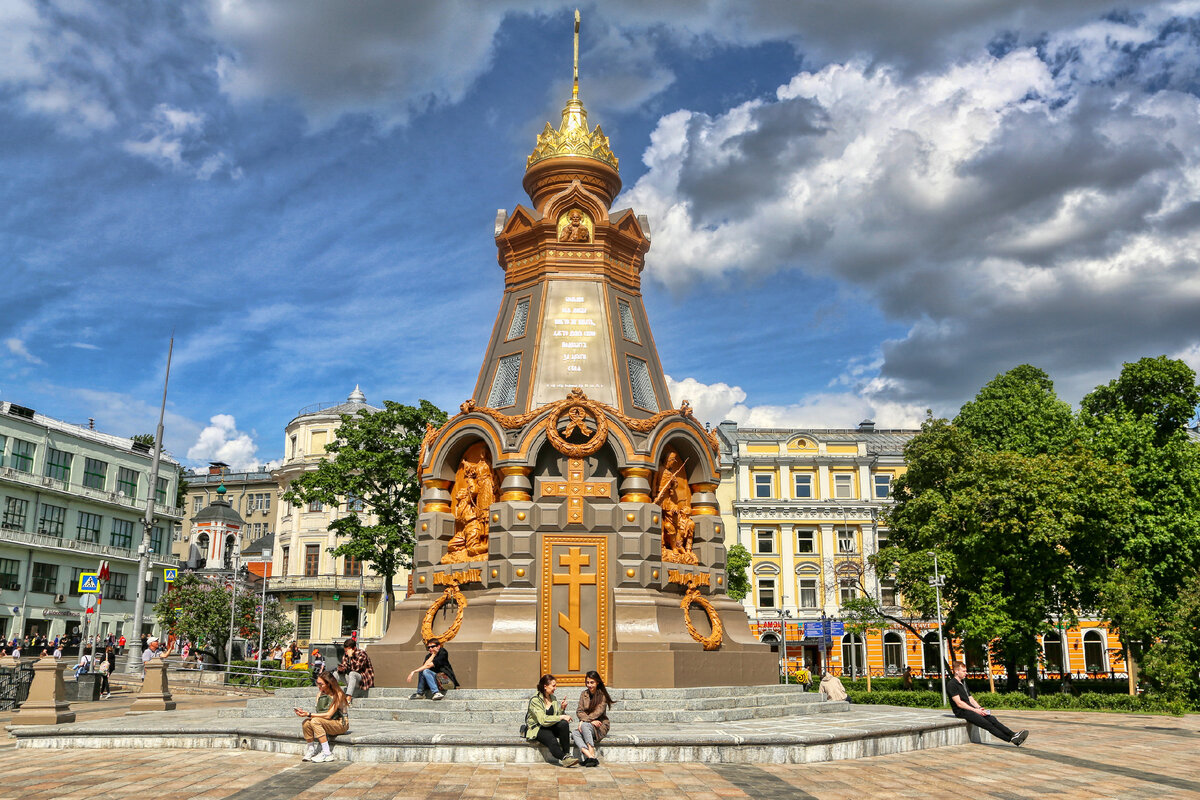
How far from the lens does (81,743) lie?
1616 centimetres

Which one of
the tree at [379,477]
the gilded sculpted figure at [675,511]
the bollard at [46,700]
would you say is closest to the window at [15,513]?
the tree at [379,477]

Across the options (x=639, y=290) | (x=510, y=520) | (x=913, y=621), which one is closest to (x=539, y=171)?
(x=639, y=290)

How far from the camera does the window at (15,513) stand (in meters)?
52.4

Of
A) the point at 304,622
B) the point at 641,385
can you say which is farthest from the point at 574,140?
the point at 304,622

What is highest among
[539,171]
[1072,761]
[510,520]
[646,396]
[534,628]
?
[539,171]

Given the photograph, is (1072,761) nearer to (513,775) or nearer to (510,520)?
(513,775)

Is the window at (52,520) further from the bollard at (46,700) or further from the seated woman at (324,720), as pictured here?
the seated woman at (324,720)

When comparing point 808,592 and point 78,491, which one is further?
point 808,592

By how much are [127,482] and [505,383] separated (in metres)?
48.6

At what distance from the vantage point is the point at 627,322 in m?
24.6

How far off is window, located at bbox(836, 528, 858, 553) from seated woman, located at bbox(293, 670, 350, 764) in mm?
50576

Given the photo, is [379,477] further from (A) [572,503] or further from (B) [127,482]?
(B) [127,482]

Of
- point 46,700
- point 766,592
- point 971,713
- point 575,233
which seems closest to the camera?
point 971,713

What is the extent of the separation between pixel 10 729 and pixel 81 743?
2.14m
